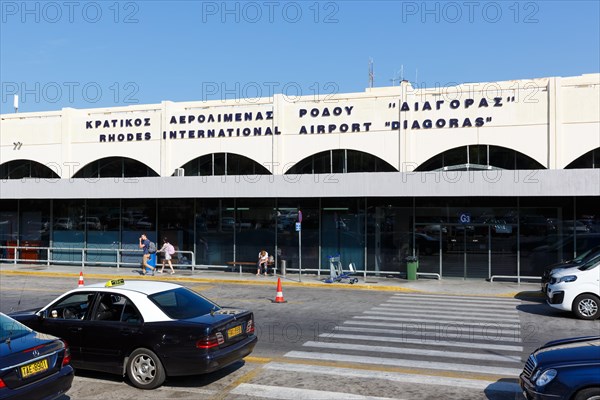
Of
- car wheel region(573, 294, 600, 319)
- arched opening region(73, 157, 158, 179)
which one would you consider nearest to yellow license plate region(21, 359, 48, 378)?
car wheel region(573, 294, 600, 319)

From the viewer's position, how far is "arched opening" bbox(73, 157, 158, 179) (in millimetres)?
28219

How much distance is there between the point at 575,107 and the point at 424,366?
52.5 feet

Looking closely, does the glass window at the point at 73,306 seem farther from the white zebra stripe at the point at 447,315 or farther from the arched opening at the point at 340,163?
the arched opening at the point at 340,163

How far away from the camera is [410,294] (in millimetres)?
19891

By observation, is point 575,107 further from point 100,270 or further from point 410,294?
point 100,270

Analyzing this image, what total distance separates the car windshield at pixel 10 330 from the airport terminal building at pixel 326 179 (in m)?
16.2

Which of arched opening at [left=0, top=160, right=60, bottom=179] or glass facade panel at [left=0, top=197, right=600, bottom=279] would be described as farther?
arched opening at [left=0, top=160, right=60, bottom=179]

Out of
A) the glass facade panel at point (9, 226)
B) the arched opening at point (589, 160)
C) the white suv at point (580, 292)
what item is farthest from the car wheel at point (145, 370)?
the glass facade panel at point (9, 226)

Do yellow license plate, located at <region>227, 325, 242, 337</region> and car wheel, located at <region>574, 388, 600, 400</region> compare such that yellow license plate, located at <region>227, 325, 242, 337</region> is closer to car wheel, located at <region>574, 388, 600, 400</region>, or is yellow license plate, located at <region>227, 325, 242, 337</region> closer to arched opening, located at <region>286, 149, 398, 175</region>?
car wheel, located at <region>574, 388, 600, 400</region>

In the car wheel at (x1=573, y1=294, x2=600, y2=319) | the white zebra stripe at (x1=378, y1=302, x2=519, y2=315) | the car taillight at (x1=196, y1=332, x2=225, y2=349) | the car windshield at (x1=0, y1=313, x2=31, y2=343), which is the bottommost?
the white zebra stripe at (x1=378, y1=302, x2=519, y2=315)

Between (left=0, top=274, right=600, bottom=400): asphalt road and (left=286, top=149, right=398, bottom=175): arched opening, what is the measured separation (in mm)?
7273

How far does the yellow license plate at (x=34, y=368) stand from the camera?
21.0 ft

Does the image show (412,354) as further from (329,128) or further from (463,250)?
(329,128)

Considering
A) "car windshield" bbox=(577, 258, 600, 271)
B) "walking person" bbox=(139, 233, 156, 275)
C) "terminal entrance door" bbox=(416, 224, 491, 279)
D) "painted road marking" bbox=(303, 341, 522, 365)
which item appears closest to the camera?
"painted road marking" bbox=(303, 341, 522, 365)
